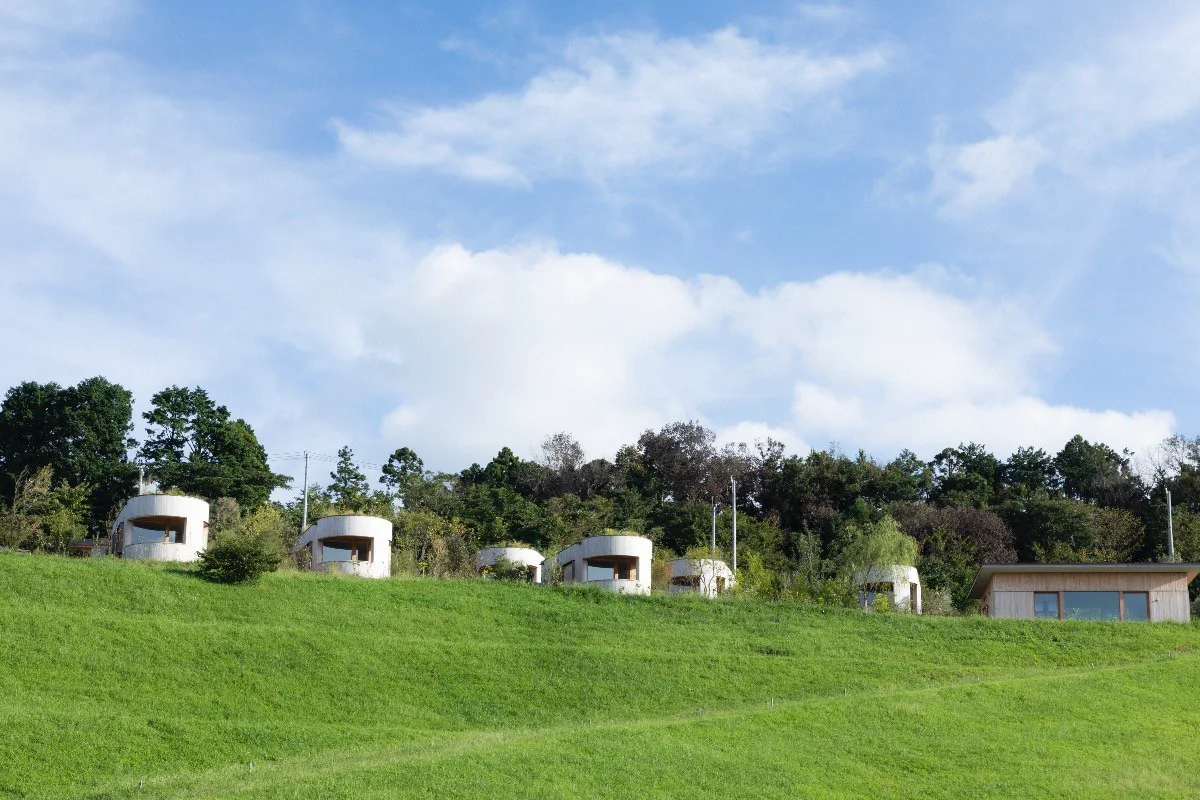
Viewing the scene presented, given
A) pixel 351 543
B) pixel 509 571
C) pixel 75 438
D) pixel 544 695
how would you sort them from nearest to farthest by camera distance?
1. pixel 544 695
2. pixel 351 543
3. pixel 509 571
4. pixel 75 438

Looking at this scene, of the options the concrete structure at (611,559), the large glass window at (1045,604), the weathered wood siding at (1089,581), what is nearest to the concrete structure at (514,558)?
the concrete structure at (611,559)

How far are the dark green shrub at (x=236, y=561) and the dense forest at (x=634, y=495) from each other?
1936 cm

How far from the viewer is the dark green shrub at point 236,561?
43.3 metres

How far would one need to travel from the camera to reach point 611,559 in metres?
56.5

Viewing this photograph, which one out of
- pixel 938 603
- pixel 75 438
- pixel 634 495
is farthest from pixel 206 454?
pixel 938 603

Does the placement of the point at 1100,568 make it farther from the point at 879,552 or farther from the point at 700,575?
the point at 700,575

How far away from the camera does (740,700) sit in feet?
117

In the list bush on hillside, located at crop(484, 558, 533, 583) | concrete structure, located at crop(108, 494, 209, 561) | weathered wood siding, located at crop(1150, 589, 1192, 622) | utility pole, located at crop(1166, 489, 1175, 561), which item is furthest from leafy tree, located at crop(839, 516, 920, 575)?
concrete structure, located at crop(108, 494, 209, 561)

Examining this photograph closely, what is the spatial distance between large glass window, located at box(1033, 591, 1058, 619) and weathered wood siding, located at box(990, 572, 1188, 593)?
20 centimetres

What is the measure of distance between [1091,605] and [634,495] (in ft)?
111

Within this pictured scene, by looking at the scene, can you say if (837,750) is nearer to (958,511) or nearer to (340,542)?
(340,542)

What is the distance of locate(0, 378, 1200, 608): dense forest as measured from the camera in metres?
70.4

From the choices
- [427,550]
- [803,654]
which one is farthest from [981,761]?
[427,550]

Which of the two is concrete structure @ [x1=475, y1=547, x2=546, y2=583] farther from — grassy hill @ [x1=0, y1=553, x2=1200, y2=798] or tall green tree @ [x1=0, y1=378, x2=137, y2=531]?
tall green tree @ [x1=0, y1=378, x2=137, y2=531]
